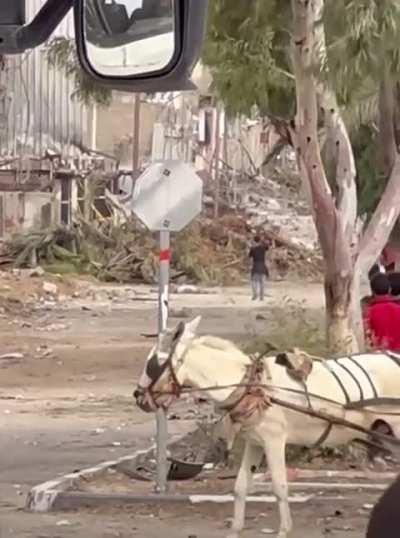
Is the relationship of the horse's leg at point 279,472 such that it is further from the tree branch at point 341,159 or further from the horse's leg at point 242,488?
the tree branch at point 341,159

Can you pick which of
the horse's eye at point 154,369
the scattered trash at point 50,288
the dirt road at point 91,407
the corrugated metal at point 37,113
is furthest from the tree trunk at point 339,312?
the corrugated metal at point 37,113

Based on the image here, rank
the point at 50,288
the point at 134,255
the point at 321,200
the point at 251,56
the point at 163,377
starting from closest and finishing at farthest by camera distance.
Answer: the point at 163,377, the point at 321,200, the point at 251,56, the point at 50,288, the point at 134,255

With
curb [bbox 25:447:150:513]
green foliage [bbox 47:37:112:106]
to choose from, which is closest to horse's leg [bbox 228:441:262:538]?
curb [bbox 25:447:150:513]

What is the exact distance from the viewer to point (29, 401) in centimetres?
2170

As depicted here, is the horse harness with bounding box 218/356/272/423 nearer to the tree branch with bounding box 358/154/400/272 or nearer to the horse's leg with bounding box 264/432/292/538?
the horse's leg with bounding box 264/432/292/538

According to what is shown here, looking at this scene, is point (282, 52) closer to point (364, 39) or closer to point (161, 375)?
point (364, 39)

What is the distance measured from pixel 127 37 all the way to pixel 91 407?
1727 cm

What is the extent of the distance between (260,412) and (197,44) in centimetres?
751

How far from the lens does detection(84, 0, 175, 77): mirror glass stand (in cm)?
376

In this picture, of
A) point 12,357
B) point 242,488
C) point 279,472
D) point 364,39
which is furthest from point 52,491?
point 12,357

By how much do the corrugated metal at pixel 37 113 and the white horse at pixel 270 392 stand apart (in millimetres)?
42909

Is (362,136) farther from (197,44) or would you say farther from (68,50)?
(197,44)

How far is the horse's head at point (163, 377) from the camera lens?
421 inches

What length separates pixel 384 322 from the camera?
14.6 metres
